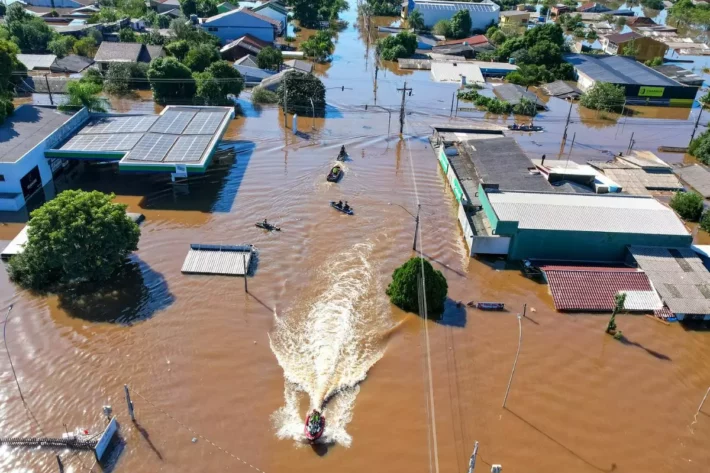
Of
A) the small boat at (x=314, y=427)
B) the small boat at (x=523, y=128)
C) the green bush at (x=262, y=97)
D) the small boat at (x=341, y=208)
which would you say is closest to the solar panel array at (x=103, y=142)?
the small boat at (x=341, y=208)

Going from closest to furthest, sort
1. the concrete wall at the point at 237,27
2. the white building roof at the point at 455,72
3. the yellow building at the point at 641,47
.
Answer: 1. the white building roof at the point at 455,72
2. the concrete wall at the point at 237,27
3. the yellow building at the point at 641,47

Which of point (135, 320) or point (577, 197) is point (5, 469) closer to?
point (135, 320)

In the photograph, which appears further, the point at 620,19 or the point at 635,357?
the point at 620,19

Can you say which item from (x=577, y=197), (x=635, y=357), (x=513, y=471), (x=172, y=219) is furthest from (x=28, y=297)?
(x=577, y=197)

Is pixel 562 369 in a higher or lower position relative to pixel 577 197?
lower

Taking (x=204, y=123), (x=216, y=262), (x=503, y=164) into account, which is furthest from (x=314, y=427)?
(x=204, y=123)

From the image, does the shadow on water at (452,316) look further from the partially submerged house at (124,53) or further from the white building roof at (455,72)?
the partially submerged house at (124,53)
